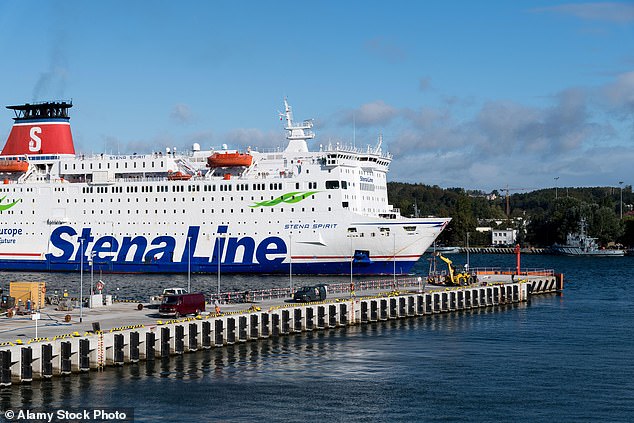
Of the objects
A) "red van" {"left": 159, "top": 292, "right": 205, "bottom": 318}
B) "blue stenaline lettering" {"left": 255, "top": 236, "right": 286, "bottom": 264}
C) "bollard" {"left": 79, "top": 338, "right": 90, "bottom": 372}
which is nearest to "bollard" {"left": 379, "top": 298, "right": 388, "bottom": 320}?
"red van" {"left": 159, "top": 292, "right": 205, "bottom": 318}

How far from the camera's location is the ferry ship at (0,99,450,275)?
208 feet

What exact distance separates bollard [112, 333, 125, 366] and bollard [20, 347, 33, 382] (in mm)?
3410

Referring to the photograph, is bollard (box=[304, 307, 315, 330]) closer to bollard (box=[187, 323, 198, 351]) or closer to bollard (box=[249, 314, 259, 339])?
bollard (box=[249, 314, 259, 339])

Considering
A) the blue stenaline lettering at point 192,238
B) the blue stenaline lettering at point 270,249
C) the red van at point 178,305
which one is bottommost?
the red van at point 178,305

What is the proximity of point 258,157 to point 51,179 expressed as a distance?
1625 centimetres

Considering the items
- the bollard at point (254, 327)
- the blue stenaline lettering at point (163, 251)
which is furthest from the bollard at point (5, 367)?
the blue stenaline lettering at point (163, 251)

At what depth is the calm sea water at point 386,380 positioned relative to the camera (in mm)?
26016

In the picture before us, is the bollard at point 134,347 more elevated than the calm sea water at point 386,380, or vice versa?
the bollard at point 134,347

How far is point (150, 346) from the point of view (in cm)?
3234

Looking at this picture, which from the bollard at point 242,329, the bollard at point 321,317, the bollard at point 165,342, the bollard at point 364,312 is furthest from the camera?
the bollard at point 364,312

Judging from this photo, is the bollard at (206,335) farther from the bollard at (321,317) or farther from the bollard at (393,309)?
the bollard at (393,309)

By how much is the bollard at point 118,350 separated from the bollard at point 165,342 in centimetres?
206

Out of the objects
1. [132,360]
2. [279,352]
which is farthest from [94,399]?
[279,352]

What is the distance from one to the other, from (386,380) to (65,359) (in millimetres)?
9615
